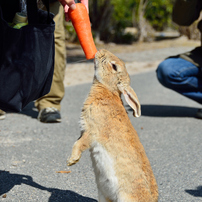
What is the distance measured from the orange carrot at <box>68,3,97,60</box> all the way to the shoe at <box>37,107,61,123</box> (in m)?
2.41

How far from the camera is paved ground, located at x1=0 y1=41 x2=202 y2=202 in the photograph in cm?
315

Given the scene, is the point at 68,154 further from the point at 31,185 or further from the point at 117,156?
the point at 117,156

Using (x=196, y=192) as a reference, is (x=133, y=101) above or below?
above

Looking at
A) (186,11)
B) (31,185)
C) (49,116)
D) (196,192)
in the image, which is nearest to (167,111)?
(186,11)

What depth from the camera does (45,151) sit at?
13.6 feet

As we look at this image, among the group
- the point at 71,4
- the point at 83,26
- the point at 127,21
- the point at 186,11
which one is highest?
the point at 71,4

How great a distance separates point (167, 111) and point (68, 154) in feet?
9.23

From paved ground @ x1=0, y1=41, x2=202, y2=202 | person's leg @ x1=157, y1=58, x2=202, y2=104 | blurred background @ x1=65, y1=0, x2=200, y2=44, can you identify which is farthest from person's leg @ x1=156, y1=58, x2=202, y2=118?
blurred background @ x1=65, y1=0, x2=200, y2=44

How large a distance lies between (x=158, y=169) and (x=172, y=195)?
0.58 m

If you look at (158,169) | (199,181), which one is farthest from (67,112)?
(199,181)

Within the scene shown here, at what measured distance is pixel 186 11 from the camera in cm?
554

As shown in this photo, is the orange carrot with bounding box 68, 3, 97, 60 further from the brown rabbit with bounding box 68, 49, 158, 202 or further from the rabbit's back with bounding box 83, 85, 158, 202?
the rabbit's back with bounding box 83, 85, 158, 202

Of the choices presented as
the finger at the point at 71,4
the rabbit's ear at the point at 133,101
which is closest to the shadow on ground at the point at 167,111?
the rabbit's ear at the point at 133,101

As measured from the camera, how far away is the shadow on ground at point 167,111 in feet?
19.8
